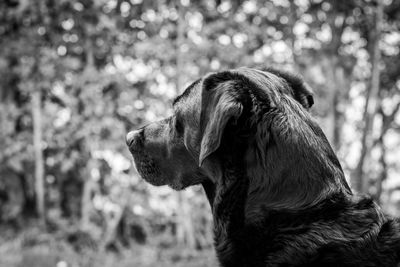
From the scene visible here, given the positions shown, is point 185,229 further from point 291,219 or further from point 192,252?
point 291,219

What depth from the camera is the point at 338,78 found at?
7719 mm

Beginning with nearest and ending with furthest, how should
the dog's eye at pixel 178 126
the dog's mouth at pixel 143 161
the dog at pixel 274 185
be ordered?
1. the dog at pixel 274 185
2. the dog's eye at pixel 178 126
3. the dog's mouth at pixel 143 161

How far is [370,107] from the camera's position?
6996 millimetres

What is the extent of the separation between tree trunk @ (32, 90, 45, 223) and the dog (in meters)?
5.07

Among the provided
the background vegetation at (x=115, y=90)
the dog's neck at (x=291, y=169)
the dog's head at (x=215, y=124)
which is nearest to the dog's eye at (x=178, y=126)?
the dog's head at (x=215, y=124)

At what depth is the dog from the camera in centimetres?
205

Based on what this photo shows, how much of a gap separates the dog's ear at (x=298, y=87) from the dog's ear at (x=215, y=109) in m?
0.40

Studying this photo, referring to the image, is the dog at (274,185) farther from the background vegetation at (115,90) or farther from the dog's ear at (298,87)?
the background vegetation at (115,90)

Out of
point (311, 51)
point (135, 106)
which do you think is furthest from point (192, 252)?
point (311, 51)

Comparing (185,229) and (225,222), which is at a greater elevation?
(225,222)

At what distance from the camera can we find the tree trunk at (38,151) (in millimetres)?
7121

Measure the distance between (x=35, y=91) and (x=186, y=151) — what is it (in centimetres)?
505

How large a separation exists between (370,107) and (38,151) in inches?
176

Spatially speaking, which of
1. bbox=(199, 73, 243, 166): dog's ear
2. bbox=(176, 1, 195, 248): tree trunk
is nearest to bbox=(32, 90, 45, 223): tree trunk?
bbox=(176, 1, 195, 248): tree trunk
